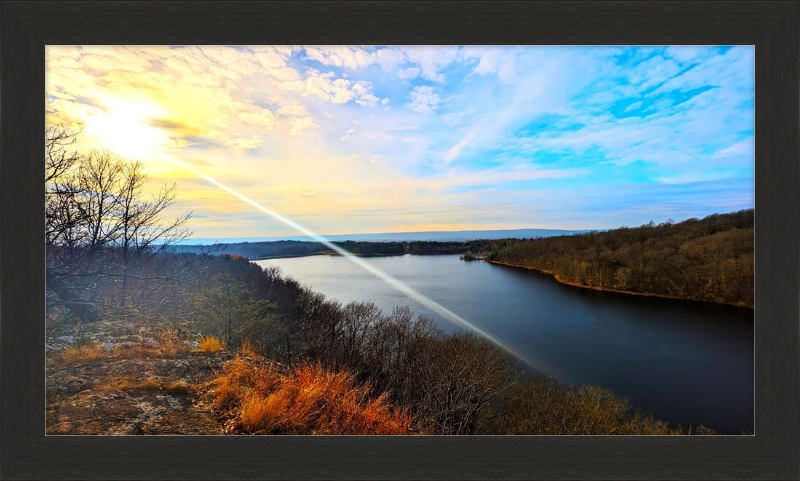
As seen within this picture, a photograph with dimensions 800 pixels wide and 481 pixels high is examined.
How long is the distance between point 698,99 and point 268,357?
8.45 feet

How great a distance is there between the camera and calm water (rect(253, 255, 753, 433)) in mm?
1250

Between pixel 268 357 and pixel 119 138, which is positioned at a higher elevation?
pixel 119 138

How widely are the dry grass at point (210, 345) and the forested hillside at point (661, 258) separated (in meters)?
1.87

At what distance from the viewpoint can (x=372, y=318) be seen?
2506mm

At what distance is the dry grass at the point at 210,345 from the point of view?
146 cm

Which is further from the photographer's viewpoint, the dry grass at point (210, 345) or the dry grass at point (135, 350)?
the dry grass at point (210, 345)

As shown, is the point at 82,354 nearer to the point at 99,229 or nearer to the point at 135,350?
the point at 135,350

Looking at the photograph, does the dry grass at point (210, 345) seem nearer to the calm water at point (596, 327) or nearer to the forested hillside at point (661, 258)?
the calm water at point (596, 327)

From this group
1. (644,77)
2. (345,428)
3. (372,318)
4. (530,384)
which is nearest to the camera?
(345,428)
